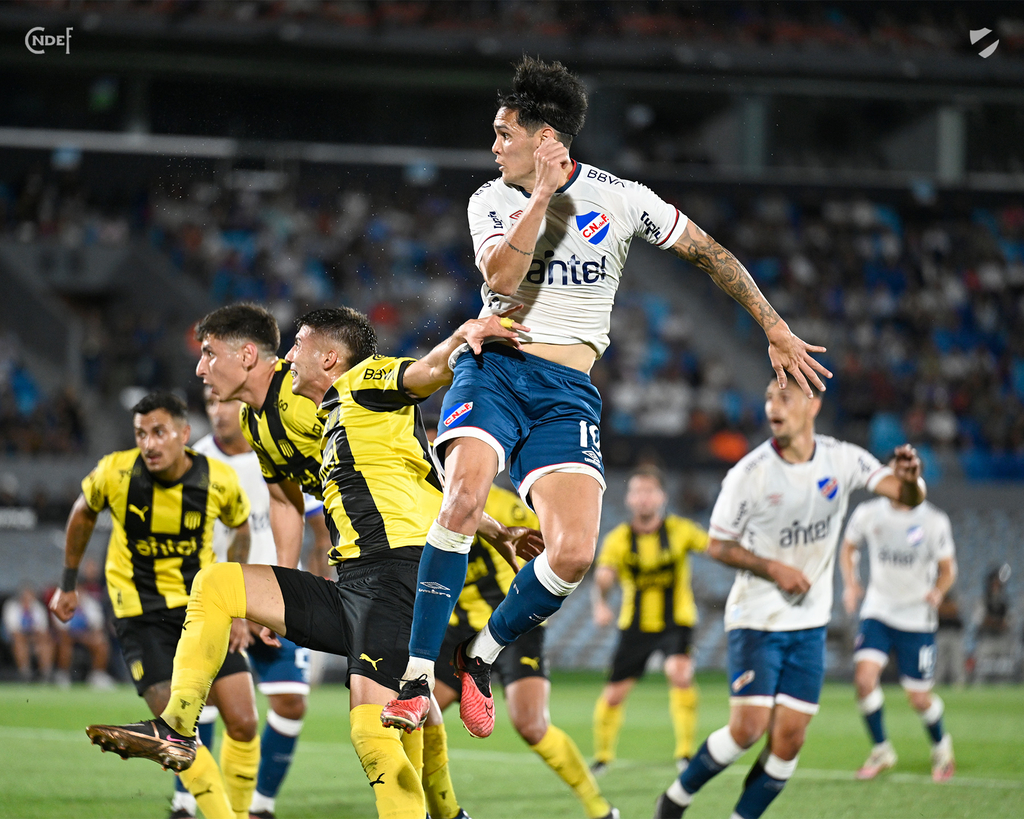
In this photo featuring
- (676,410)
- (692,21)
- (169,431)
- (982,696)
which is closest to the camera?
(169,431)

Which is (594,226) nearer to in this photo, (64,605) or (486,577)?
(486,577)

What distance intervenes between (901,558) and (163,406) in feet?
25.2

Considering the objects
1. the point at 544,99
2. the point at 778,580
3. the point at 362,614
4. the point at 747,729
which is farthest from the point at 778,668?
the point at 544,99

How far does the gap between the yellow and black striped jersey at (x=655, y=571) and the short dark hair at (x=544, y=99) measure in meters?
6.50

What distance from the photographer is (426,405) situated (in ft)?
63.4

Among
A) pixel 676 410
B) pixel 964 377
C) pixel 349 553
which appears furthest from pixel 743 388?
pixel 349 553

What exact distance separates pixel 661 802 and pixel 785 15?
2840cm

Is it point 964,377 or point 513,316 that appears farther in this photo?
point 964,377

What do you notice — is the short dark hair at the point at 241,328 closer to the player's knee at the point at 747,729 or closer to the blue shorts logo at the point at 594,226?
the blue shorts logo at the point at 594,226

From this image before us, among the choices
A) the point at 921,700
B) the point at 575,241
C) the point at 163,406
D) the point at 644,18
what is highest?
the point at 644,18

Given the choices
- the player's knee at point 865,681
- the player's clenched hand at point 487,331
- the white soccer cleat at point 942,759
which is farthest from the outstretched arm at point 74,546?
the white soccer cleat at point 942,759

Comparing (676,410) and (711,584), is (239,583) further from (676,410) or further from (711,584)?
(676,410)

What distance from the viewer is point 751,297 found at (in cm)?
561

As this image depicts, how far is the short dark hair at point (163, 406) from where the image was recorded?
7156 mm
